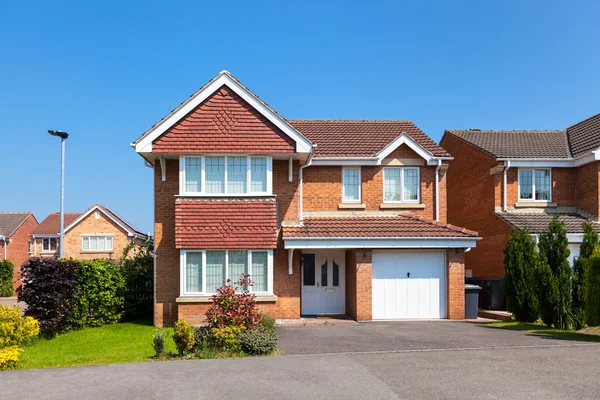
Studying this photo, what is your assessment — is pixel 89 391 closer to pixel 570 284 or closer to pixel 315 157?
pixel 315 157

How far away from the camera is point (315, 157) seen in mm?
18766

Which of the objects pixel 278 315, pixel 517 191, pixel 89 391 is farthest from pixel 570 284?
pixel 89 391

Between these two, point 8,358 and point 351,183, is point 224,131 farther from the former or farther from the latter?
point 8,358

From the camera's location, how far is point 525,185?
21469 mm

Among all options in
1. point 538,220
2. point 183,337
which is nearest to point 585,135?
point 538,220

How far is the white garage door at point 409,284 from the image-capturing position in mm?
17250

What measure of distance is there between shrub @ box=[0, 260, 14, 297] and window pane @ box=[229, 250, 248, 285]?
28.9m

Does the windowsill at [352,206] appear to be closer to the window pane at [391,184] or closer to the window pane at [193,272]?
the window pane at [391,184]

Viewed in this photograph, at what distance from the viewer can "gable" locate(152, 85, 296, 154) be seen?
646 inches

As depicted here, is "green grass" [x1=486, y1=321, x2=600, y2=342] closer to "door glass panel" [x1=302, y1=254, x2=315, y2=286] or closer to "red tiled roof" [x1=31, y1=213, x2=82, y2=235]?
"door glass panel" [x1=302, y1=254, x2=315, y2=286]

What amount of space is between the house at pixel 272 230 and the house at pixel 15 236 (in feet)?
105

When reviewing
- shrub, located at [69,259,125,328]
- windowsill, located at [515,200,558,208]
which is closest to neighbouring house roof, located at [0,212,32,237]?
shrub, located at [69,259,125,328]

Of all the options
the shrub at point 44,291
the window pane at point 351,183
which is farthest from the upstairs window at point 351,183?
the shrub at point 44,291

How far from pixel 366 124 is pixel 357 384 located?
50.5 feet
